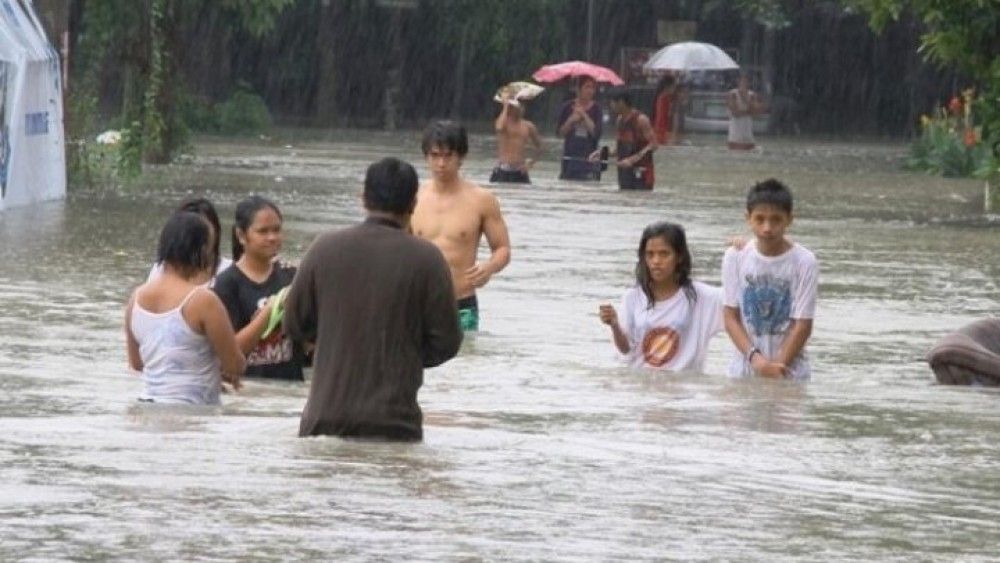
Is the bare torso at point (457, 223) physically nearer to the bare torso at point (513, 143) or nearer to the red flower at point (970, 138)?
the bare torso at point (513, 143)

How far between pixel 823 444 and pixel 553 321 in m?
5.95

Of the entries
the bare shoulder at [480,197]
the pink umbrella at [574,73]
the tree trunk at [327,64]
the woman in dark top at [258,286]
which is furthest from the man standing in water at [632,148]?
the tree trunk at [327,64]

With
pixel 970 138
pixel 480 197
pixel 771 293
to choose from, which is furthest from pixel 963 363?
pixel 970 138

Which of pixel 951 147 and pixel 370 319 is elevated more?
pixel 370 319

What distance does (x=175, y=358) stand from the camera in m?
11.3

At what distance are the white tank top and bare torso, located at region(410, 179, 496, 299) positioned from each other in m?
4.06

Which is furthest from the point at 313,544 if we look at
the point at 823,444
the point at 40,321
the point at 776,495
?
the point at 40,321

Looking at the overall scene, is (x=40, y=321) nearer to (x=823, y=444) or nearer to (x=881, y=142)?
(x=823, y=444)

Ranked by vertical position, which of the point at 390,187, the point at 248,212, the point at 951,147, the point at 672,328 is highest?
the point at 390,187

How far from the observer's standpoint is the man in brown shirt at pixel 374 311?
9.85m

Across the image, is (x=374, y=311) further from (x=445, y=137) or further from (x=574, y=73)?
(x=574, y=73)

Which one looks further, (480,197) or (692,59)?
(692,59)

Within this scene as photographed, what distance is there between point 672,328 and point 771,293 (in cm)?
57

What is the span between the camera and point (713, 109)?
6312 cm
